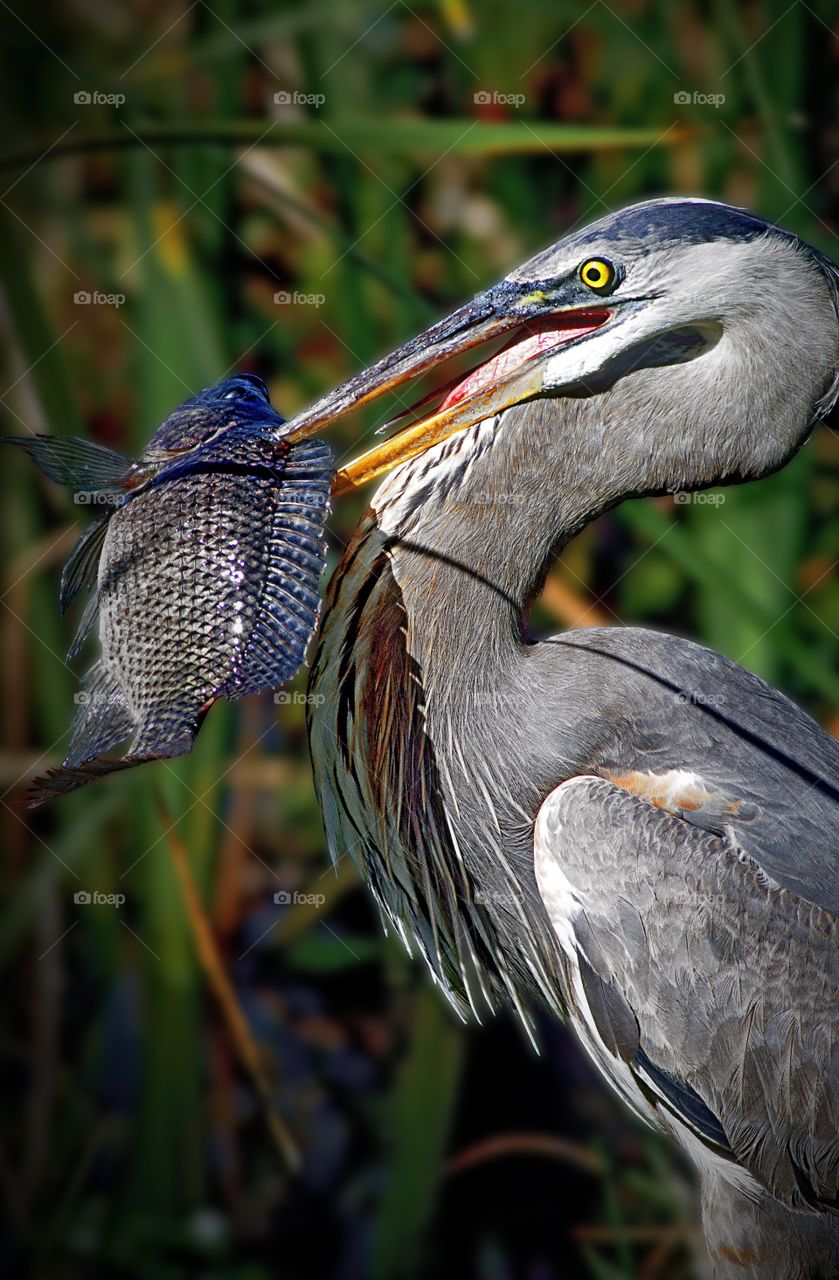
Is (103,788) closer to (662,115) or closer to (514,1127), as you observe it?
(514,1127)

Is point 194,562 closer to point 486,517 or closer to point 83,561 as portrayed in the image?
point 83,561

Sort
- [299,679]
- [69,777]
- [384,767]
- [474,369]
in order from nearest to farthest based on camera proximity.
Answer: [69,777] → [474,369] → [384,767] → [299,679]

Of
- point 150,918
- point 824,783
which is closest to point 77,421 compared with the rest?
point 150,918

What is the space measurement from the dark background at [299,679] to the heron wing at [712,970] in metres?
0.86

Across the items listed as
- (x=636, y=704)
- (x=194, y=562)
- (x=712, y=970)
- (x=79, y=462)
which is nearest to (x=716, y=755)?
(x=636, y=704)

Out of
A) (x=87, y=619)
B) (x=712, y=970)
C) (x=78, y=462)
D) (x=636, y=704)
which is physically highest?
(x=78, y=462)

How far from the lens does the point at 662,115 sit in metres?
2.65

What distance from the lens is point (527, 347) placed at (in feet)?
4.77

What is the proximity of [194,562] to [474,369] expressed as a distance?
0.47 metres

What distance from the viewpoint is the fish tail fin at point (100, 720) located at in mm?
1234

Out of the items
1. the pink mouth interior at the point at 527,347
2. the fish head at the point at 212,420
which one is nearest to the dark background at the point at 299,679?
the pink mouth interior at the point at 527,347

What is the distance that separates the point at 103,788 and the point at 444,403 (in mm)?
1287

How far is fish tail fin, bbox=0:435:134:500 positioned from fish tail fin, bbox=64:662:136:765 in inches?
7.1

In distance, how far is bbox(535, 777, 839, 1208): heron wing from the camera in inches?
54.4
